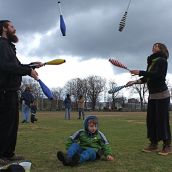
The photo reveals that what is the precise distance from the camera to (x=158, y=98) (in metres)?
9.41

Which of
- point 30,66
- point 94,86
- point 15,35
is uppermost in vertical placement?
point 94,86

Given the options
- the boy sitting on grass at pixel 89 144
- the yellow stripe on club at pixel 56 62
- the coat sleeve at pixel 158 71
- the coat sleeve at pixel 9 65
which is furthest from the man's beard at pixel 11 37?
the coat sleeve at pixel 158 71

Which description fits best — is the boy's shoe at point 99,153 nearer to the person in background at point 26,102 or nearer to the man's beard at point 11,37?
the man's beard at point 11,37

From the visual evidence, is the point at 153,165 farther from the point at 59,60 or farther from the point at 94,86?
the point at 94,86

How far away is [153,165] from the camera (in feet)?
24.8

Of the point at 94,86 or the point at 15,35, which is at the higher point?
the point at 94,86

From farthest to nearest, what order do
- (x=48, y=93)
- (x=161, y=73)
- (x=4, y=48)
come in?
(x=161, y=73)
(x=4, y=48)
(x=48, y=93)

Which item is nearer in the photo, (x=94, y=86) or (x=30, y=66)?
(x=30, y=66)

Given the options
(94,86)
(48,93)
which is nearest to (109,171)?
(48,93)

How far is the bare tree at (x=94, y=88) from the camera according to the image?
123375 millimetres

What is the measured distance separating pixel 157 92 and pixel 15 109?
336cm

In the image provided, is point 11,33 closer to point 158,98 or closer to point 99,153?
point 99,153

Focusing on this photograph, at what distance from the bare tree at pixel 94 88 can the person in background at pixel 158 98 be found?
4440 inches

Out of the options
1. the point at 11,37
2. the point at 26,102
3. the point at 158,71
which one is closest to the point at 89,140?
the point at 158,71
